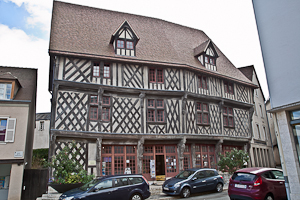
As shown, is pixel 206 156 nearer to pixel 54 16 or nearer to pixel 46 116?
pixel 54 16

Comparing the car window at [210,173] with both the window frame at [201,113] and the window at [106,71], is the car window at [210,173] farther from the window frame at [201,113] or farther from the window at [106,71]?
the window at [106,71]

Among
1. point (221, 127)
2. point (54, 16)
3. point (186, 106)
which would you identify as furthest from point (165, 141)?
point (54, 16)

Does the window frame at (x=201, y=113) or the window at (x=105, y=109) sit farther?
the window frame at (x=201, y=113)

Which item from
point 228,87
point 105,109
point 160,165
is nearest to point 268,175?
point 160,165

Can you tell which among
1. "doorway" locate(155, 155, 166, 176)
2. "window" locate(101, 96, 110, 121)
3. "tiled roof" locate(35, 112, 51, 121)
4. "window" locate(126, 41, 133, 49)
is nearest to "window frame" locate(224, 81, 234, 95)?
"doorway" locate(155, 155, 166, 176)

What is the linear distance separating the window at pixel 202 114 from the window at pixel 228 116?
2041mm

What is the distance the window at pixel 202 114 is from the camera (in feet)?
57.5

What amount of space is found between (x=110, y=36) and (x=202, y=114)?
27.6 ft

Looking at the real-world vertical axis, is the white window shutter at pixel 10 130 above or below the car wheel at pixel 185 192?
above

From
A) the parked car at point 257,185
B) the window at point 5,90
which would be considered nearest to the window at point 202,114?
the parked car at point 257,185

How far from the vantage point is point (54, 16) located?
16859 millimetres

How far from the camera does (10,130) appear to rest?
12445 millimetres

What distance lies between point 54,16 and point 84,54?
4.57 m

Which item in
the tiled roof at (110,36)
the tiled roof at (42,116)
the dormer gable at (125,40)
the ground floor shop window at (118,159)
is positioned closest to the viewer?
the ground floor shop window at (118,159)
